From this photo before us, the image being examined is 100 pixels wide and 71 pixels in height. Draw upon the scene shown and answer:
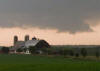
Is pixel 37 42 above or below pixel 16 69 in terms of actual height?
above

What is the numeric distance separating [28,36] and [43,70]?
123m

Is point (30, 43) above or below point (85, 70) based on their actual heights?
above

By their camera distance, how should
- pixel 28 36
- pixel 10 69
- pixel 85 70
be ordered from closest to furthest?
pixel 85 70
pixel 10 69
pixel 28 36

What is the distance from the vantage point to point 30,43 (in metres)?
122

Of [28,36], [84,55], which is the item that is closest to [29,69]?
[84,55]

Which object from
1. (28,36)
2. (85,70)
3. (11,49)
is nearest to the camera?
(85,70)

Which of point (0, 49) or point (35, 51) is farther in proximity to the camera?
point (0, 49)

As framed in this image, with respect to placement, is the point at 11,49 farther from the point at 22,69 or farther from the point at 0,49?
the point at 22,69

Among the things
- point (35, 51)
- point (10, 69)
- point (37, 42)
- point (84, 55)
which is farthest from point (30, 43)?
point (10, 69)

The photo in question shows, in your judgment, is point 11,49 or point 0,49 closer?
point 0,49

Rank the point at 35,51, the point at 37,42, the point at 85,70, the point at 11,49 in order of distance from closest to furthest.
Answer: the point at 85,70, the point at 35,51, the point at 37,42, the point at 11,49

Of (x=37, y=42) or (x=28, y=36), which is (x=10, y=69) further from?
(x=28, y=36)

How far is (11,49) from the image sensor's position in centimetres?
13025

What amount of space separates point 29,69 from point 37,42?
94979 millimetres
